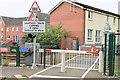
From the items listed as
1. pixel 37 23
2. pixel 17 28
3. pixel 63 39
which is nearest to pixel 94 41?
pixel 63 39

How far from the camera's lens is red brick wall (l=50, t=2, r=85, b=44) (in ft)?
83.5

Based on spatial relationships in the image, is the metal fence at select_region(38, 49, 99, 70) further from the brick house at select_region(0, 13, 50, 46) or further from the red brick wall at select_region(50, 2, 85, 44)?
the brick house at select_region(0, 13, 50, 46)

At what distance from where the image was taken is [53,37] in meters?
24.1

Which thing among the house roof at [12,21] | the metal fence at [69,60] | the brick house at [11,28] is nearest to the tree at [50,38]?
the metal fence at [69,60]

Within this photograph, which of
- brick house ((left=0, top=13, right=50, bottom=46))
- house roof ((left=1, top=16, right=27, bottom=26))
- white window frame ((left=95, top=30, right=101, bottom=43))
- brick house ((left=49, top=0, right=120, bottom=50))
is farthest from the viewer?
house roof ((left=1, top=16, right=27, bottom=26))

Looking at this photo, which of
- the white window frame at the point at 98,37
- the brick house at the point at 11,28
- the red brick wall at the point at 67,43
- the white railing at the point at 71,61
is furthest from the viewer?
the brick house at the point at 11,28

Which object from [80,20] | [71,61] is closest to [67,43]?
[80,20]

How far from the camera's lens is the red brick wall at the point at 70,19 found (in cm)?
2544

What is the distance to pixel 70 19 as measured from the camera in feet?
86.9

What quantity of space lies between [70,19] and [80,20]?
175 cm

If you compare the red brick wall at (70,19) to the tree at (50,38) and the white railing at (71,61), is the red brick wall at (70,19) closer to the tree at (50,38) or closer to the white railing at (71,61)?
the tree at (50,38)

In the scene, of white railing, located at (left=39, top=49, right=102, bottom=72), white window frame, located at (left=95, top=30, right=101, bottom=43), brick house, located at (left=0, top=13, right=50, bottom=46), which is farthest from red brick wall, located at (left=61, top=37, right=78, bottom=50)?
brick house, located at (left=0, top=13, right=50, bottom=46)

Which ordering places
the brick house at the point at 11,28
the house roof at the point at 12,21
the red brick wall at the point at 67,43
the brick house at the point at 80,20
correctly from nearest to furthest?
the red brick wall at the point at 67,43 < the brick house at the point at 80,20 < the brick house at the point at 11,28 < the house roof at the point at 12,21

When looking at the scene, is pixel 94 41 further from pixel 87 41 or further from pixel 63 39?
pixel 63 39
